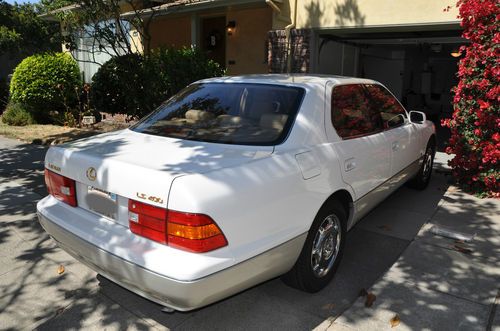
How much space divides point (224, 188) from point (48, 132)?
29.6ft

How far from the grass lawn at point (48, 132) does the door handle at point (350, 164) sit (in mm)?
7243

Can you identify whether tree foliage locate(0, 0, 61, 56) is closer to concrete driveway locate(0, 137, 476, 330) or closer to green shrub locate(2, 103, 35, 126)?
green shrub locate(2, 103, 35, 126)

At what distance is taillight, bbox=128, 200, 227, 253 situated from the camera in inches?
91.3

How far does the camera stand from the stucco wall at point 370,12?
760 centimetres

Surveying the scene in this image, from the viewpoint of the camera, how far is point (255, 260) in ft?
8.47

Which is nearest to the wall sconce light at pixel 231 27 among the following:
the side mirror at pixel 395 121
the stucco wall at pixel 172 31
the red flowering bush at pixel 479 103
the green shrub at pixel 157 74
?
the stucco wall at pixel 172 31

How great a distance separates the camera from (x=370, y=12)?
27.5 ft

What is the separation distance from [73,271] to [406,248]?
313cm

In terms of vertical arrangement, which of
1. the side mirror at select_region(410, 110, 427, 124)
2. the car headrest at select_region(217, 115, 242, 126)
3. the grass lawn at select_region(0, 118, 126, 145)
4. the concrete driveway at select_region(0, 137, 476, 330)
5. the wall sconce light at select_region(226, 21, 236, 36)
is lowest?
the concrete driveway at select_region(0, 137, 476, 330)

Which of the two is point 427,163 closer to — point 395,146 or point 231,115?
point 395,146

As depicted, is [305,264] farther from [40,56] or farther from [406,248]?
[40,56]

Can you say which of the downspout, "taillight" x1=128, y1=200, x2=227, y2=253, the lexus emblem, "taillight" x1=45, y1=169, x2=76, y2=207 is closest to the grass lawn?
the downspout

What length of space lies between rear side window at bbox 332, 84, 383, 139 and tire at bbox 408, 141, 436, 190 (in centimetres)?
197

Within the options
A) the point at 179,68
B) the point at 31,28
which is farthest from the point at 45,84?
the point at 31,28
